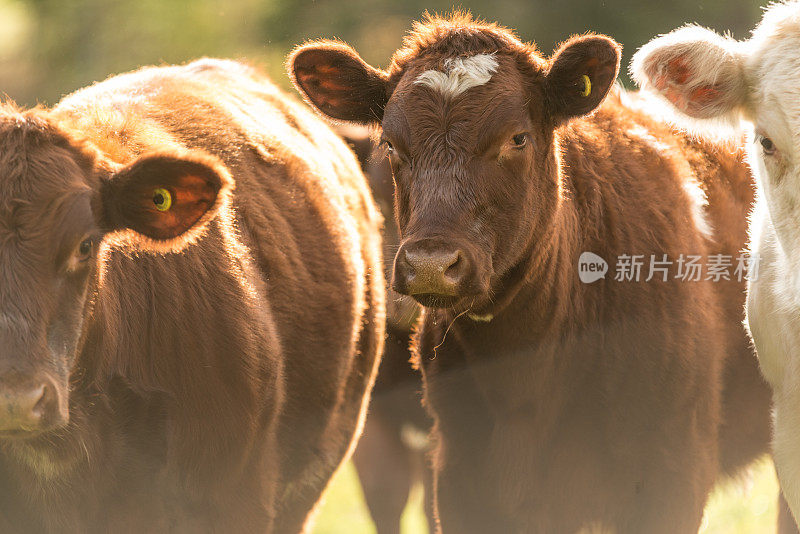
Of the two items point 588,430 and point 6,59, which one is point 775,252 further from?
point 6,59

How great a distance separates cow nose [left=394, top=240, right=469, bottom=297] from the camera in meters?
3.58

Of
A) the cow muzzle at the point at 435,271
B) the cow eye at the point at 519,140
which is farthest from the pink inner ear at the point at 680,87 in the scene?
the cow muzzle at the point at 435,271

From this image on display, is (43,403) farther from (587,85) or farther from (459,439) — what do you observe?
(587,85)

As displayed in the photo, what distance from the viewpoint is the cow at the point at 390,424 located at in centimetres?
600

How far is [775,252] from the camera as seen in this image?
399 cm

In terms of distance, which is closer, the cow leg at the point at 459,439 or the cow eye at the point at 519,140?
the cow eye at the point at 519,140

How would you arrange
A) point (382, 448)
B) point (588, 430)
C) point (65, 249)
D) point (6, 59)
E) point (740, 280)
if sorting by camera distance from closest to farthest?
1. point (65, 249)
2. point (588, 430)
3. point (740, 280)
4. point (382, 448)
5. point (6, 59)

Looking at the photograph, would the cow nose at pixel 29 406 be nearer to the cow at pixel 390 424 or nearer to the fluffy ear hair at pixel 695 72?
the fluffy ear hair at pixel 695 72

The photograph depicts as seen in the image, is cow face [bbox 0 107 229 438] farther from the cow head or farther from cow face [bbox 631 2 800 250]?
cow face [bbox 631 2 800 250]

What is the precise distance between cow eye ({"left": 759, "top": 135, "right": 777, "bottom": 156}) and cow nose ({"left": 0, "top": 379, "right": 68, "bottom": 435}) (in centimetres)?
240

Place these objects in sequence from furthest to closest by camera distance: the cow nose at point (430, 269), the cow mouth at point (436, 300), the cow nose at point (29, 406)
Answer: the cow mouth at point (436, 300) < the cow nose at point (430, 269) < the cow nose at point (29, 406)

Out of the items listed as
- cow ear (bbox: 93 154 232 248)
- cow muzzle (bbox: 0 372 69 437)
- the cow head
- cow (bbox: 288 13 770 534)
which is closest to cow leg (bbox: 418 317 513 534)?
cow (bbox: 288 13 770 534)

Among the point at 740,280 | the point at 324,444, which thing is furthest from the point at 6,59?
the point at 740,280

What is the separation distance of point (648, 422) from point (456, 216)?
46.3 inches
